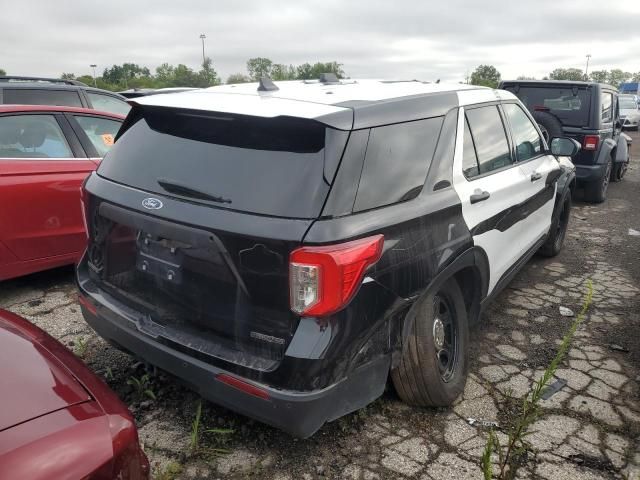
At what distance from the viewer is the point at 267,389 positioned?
6.52 feet

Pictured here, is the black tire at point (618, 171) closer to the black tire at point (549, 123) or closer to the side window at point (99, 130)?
the black tire at point (549, 123)

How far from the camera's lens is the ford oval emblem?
2.22 meters

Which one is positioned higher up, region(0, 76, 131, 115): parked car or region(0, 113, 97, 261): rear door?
region(0, 76, 131, 115): parked car

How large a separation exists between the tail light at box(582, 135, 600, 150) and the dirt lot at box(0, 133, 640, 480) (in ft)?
12.6

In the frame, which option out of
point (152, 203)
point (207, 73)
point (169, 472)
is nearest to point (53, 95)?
point (152, 203)

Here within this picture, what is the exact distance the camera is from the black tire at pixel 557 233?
5.03 meters

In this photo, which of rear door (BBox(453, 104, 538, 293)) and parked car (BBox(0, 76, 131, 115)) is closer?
rear door (BBox(453, 104, 538, 293))

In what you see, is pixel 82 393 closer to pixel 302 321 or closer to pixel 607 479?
pixel 302 321

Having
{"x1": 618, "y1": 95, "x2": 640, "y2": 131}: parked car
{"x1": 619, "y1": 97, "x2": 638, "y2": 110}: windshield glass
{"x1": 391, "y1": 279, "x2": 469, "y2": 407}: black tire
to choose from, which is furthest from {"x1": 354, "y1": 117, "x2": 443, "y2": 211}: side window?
{"x1": 619, "y1": 97, "x2": 638, "y2": 110}: windshield glass

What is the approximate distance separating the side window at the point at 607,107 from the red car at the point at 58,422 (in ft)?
25.8

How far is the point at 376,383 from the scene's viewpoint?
225 cm

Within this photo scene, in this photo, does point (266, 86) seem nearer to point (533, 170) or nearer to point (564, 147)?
point (533, 170)

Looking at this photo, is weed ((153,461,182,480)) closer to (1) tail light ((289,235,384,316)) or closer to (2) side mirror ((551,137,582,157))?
(1) tail light ((289,235,384,316))

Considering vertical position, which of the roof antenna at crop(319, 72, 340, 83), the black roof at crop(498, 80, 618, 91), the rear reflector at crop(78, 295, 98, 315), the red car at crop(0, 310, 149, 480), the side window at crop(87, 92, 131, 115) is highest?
the black roof at crop(498, 80, 618, 91)
